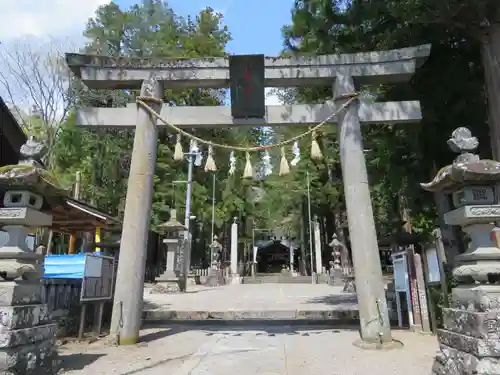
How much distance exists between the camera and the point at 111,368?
16.0 ft

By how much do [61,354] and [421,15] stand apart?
8.78 m

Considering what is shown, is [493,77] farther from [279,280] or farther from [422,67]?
[279,280]

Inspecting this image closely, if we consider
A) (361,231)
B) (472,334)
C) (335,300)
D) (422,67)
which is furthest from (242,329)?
(422,67)

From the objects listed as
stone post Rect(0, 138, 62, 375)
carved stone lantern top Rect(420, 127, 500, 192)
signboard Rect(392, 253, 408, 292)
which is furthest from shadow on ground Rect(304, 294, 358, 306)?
stone post Rect(0, 138, 62, 375)

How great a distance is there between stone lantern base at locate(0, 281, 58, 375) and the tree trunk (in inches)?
335

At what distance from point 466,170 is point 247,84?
13.9 ft

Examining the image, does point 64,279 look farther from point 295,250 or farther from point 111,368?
point 295,250

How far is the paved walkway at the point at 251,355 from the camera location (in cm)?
474

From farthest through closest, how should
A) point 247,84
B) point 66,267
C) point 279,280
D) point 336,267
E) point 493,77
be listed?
point 279,280 → point 336,267 → point 66,267 → point 493,77 → point 247,84

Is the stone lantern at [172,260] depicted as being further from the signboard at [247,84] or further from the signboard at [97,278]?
the signboard at [247,84]

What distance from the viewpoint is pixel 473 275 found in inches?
159

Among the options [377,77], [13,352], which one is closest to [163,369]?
[13,352]

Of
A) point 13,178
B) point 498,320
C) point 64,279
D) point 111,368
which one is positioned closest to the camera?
point 498,320

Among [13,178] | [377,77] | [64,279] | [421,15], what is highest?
[421,15]
